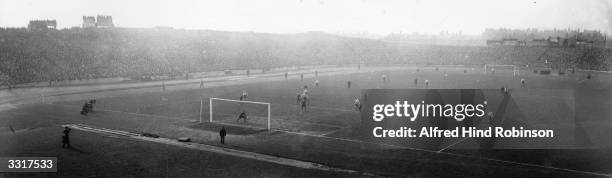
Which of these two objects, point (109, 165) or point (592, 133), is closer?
point (109, 165)

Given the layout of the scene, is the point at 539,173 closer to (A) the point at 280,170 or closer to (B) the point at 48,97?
(A) the point at 280,170

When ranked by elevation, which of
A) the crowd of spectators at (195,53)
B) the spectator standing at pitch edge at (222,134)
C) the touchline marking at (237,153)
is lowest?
the touchline marking at (237,153)

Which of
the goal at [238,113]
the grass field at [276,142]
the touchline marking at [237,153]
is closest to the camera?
the grass field at [276,142]

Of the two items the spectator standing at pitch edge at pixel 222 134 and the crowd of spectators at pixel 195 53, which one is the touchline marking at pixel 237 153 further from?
the crowd of spectators at pixel 195 53

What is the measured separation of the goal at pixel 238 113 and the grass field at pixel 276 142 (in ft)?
0.46

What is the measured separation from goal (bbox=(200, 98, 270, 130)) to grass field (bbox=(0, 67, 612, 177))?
14cm

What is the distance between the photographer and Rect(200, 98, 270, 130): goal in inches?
1196

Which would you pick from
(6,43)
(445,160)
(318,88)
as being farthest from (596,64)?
(6,43)

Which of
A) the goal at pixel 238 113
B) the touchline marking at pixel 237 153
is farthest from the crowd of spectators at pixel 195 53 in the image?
the touchline marking at pixel 237 153

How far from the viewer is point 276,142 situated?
2506cm

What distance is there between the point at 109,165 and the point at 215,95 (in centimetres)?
2648

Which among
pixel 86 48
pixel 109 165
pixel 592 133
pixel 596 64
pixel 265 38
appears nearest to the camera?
pixel 109 165

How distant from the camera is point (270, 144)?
24.6 m

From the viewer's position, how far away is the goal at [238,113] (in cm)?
3038
